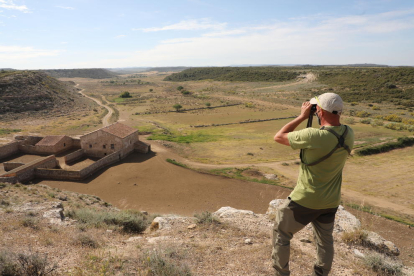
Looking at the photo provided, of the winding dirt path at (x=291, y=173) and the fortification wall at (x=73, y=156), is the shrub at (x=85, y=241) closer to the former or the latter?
the winding dirt path at (x=291, y=173)

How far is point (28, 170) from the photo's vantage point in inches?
747

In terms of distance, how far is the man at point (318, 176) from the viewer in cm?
334

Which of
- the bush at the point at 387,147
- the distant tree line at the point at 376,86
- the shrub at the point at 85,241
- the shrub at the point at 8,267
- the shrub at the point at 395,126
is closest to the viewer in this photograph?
the shrub at the point at 8,267

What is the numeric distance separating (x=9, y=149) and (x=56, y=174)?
375 inches

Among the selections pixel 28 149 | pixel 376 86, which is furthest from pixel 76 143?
pixel 376 86

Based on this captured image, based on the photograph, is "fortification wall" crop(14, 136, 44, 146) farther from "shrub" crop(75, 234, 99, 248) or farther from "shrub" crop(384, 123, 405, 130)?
"shrub" crop(384, 123, 405, 130)

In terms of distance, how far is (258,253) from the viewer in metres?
6.13

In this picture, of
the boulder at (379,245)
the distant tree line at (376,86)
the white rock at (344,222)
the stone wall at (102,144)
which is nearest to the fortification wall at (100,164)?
the stone wall at (102,144)

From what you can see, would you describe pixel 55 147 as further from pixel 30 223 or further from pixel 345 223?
pixel 345 223

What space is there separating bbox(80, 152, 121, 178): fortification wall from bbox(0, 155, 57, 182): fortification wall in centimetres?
378

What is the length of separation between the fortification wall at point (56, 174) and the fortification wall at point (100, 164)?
1.89ft

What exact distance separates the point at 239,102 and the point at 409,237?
181 ft

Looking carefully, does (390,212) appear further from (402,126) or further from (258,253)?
(402,126)

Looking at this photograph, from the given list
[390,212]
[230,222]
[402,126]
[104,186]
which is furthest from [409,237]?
[402,126]
